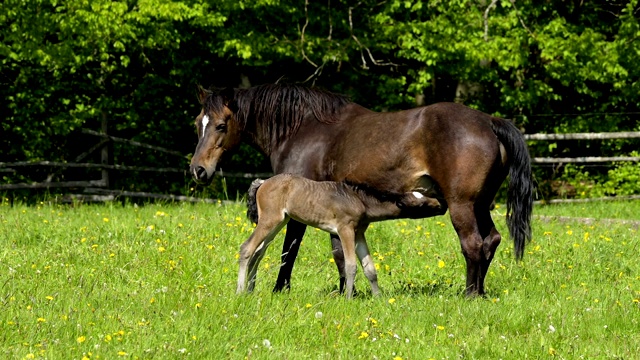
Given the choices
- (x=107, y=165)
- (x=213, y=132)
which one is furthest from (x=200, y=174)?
(x=107, y=165)

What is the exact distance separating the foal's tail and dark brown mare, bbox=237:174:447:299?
780mm

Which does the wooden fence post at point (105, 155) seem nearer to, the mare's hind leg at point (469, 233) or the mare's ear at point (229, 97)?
the mare's ear at point (229, 97)

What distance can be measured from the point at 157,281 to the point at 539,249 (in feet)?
14.1

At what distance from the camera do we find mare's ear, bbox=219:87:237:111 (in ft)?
29.8

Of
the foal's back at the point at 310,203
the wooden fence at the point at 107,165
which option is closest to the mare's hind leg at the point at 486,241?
the foal's back at the point at 310,203

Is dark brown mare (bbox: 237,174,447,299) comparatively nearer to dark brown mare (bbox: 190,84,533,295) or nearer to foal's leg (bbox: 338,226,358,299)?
foal's leg (bbox: 338,226,358,299)

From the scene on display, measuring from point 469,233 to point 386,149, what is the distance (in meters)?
0.99

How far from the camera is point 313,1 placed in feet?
66.5

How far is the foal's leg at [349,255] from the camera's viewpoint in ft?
24.7

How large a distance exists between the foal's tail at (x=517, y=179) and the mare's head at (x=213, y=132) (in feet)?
8.04

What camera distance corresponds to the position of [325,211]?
768 centimetres

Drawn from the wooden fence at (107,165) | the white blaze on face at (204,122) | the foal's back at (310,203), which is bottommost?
the wooden fence at (107,165)

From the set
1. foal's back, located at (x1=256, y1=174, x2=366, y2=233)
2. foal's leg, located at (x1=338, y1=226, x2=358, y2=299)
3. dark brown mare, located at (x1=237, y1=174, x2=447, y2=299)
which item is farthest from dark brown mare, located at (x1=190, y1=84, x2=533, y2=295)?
foal's leg, located at (x1=338, y1=226, x2=358, y2=299)

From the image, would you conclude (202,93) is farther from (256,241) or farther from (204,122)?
(256,241)
